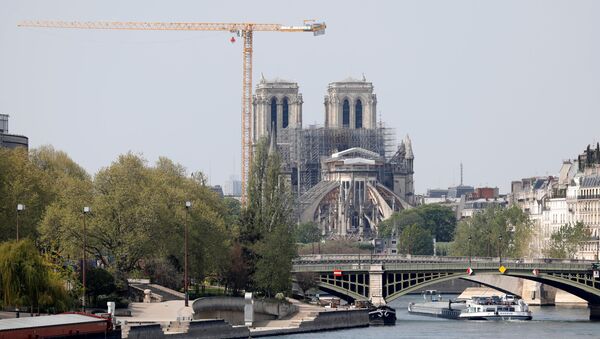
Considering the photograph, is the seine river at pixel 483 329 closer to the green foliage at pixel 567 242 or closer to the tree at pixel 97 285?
the tree at pixel 97 285

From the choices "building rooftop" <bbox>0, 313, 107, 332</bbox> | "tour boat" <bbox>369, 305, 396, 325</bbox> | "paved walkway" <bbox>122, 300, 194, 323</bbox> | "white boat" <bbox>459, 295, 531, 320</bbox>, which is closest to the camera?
"building rooftop" <bbox>0, 313, 107, 332</bbox>

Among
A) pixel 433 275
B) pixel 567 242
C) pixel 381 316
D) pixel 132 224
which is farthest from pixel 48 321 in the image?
pixel 567 242

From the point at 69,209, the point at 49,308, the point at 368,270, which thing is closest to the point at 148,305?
the point at 69,209

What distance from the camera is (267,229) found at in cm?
13200

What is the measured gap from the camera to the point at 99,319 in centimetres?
8606

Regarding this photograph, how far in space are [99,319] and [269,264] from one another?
41.2 m

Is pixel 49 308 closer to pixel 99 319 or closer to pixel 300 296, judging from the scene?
pixel 99 319

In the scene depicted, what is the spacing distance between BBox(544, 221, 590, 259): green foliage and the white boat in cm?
3999

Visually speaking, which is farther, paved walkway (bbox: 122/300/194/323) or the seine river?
the seine river

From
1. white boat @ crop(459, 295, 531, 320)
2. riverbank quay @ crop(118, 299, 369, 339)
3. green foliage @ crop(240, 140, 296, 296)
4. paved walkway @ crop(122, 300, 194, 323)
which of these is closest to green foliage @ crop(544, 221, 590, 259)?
white boat @ crop(459, 295, 531, 320)

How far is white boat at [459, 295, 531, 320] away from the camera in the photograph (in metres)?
146

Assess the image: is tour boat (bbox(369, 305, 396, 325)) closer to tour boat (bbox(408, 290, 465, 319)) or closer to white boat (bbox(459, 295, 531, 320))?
white boat (bbox(459, 295, 531, 320))

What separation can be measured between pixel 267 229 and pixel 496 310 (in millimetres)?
23166

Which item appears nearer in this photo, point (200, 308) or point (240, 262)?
point (200, 308)
